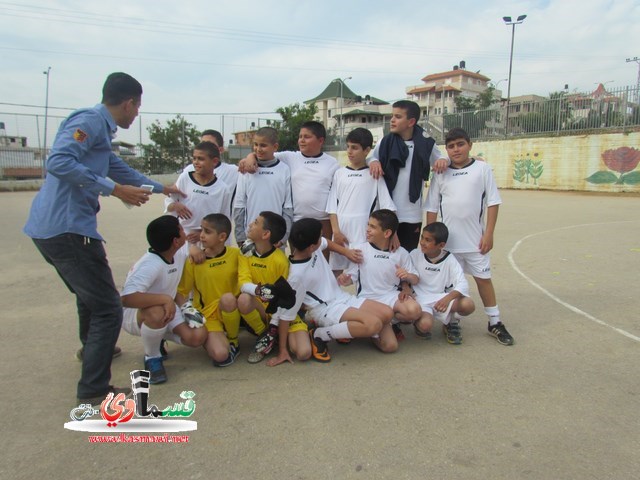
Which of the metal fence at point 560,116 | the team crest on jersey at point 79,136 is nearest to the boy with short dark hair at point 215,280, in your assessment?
the team crest on jersey at point 79,136

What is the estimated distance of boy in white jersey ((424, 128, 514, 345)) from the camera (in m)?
4.23

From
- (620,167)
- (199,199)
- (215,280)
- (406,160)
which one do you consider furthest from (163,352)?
(620,167)

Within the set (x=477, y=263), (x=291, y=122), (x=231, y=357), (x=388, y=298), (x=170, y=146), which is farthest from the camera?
(x=291, y=122)

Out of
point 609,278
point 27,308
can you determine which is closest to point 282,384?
point 27,308

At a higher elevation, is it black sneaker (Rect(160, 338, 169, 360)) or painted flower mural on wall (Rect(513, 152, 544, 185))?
painted flower mural on wall (Rect(513, 152, 544, 185))

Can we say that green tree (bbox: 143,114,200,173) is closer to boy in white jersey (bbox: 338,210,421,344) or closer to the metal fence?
the metal fence

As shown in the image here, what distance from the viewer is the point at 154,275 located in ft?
11.2

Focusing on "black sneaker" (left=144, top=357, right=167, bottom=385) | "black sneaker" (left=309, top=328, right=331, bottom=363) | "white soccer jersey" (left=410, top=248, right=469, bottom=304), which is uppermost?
"white soccer jersey" (left=410, top=248, right=469, bottom=304)

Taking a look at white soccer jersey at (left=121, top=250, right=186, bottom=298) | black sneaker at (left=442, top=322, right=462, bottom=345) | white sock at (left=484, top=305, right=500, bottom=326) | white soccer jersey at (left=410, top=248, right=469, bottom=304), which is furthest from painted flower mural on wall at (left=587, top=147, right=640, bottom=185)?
white soccer jersey at (left=121, top=250, right=186, bottom=298)

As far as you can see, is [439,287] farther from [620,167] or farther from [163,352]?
[620,167]

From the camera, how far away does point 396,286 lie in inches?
169

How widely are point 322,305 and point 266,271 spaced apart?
600mm

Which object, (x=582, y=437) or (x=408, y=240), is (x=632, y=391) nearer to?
(x=582, y=437)

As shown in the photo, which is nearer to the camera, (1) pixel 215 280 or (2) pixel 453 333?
(1) pixel 215 280
